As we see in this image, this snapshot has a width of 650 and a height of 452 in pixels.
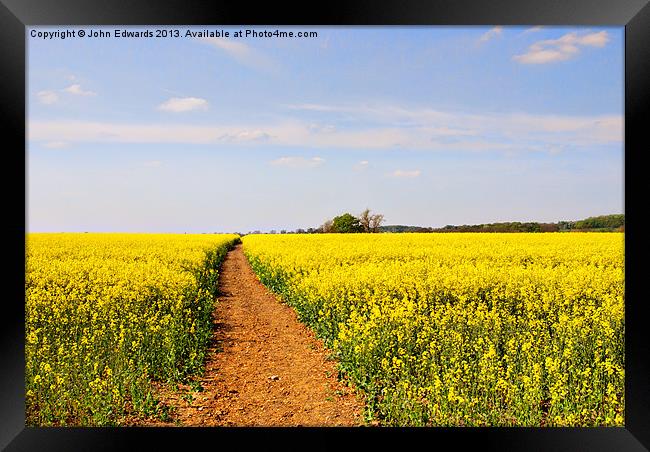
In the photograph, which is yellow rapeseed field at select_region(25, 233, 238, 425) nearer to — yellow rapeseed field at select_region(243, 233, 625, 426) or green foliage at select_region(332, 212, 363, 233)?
yellow rapeseed field at select_region(243, 233, 625, 426)

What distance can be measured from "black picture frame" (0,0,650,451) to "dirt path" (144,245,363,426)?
1291 mm

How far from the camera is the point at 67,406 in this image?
5.74 meters

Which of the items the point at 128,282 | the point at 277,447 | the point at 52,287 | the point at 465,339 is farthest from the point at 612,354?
the point at 52,287

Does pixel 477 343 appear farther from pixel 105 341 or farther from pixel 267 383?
pixel 105 341

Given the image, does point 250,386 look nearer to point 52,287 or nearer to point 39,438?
point 39,438

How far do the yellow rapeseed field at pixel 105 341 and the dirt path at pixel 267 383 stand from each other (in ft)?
1.37

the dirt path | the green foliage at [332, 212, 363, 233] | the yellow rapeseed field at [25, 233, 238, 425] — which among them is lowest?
the dirt path

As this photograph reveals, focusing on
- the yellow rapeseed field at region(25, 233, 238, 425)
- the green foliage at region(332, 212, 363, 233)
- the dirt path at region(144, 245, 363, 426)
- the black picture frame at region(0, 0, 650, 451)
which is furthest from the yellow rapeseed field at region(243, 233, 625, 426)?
the green foliage at region(332, 212, 363, 233)

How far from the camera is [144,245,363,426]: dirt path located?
5961 mm
